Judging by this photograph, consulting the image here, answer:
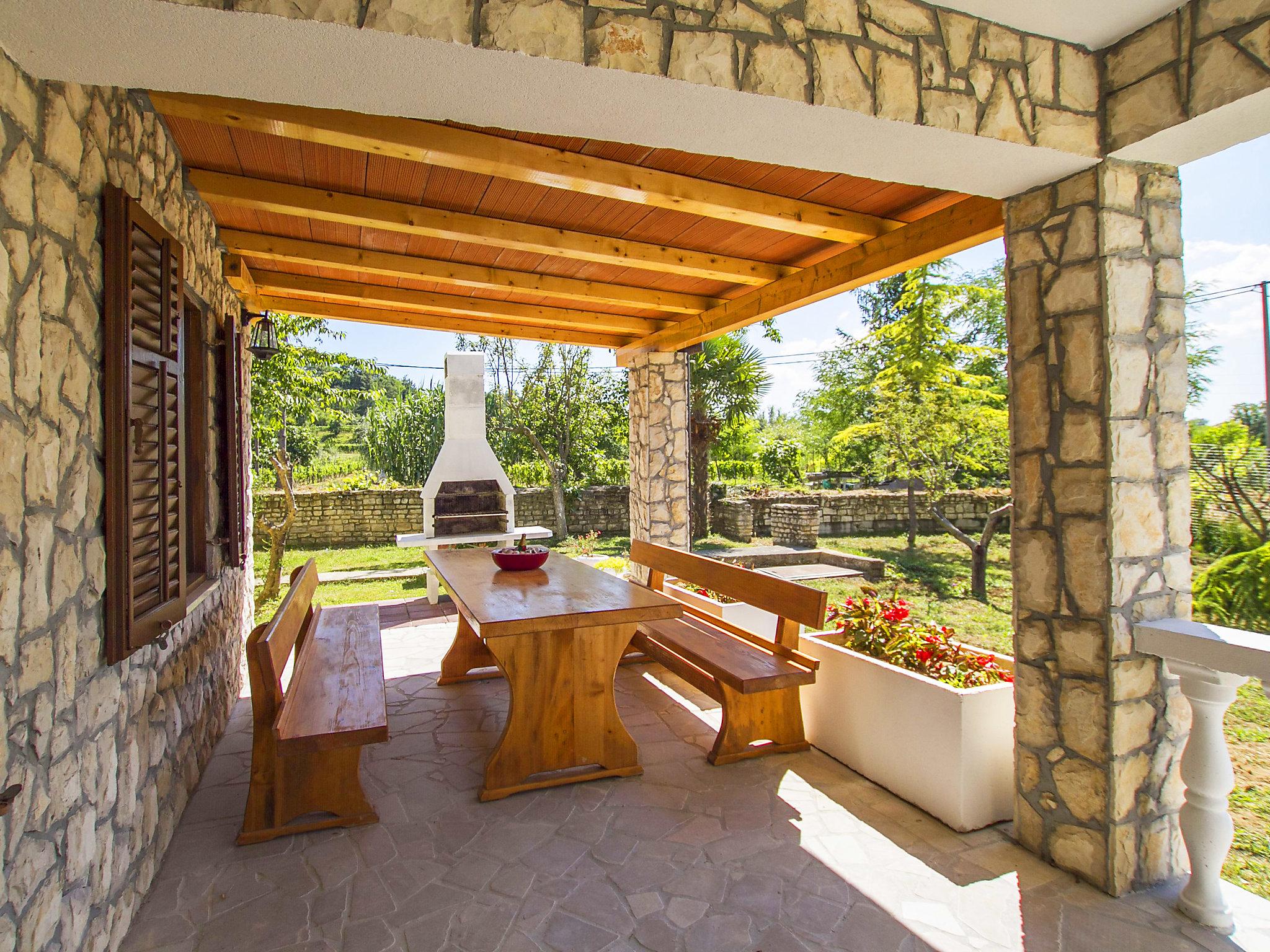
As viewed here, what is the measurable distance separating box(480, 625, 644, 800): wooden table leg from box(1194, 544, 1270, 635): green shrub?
4.60 meters

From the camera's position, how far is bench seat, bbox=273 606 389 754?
245 centimetres

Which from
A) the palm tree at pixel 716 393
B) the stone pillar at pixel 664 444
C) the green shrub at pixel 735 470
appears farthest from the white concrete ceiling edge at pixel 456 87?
the green shrub at pixel 735 470

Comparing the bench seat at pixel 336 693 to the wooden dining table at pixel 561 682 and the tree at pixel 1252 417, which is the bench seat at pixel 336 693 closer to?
Result: the wooden dining table at pixel 561 682

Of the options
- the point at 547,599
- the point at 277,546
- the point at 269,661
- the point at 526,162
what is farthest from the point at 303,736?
the point at 277,546

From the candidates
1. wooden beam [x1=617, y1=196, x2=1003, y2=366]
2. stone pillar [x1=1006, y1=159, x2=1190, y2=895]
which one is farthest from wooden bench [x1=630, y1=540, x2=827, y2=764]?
wooden beam [x1=617, y1=196, x2=1003, y2=366]

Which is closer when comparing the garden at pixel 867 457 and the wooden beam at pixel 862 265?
the wooden beam at pixel 862 265

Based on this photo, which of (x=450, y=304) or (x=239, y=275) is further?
(x=450, y=304)

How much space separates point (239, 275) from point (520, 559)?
2327mm

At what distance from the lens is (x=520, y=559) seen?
4.04 metres

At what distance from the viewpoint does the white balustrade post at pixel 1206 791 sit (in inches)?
82.7

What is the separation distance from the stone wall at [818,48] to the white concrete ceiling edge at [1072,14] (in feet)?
0.11

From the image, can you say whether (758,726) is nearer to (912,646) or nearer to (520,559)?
(912,646)

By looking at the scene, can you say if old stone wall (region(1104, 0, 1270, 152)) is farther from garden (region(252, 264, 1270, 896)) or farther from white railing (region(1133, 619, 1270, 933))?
garden (region(252, 264, 1270, 896))

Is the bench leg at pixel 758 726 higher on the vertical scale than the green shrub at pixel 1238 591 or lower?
lower
